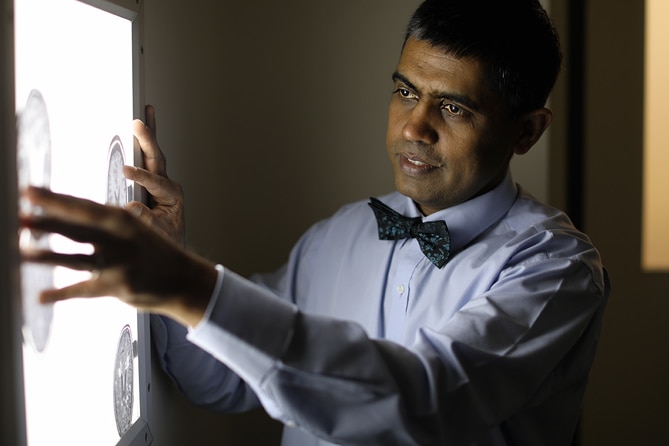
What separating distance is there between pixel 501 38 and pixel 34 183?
Result: 0.93 meters

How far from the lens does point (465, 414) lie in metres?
1.05

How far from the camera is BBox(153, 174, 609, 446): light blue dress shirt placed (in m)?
0.86

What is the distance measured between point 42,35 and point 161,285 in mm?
330

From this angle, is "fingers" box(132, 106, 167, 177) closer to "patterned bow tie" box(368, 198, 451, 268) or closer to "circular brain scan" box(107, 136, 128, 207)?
"circular brain scan" box(107, 136, 128, 207)

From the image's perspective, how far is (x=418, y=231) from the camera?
59.1 inches

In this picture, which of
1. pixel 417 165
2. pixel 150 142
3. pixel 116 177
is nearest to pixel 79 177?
pixel 116 177

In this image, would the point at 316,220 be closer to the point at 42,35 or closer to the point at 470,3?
the point at 470,3

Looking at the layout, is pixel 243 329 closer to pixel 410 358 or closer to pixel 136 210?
pixel 410 358

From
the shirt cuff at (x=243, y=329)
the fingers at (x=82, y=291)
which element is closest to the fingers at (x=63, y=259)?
the fingers at (x=82, y=291)

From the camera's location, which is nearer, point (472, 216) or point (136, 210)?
point (136, 210)

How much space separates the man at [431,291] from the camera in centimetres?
86

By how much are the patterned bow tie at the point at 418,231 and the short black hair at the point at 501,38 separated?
286 mm

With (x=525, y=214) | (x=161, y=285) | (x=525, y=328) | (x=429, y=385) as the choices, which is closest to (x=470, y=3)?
(x=525, y=214)

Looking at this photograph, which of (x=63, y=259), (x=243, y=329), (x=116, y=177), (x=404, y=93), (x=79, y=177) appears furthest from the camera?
(x=404, y=93)
